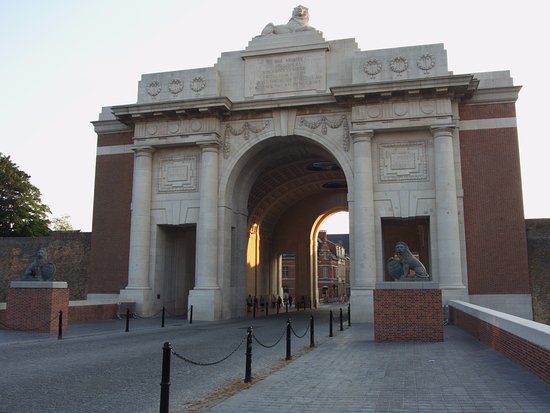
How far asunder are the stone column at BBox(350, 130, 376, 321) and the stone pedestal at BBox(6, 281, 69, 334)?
12.6 m

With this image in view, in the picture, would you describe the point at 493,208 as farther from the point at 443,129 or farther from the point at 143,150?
the point at 143,150

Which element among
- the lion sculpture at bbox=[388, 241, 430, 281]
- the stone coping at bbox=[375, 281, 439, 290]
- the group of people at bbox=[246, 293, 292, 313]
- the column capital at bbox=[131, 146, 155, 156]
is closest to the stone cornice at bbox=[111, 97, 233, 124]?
the column capital at bbox=[131, 146, 155, 156]

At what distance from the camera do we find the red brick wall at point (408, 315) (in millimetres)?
15156

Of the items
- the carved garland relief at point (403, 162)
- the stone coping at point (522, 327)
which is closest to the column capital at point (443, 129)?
the carved garland relief at point (403, 162)

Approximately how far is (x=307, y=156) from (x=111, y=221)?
12.4 m

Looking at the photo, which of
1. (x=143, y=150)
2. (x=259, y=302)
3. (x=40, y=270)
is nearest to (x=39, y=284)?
(x=40, y=270)

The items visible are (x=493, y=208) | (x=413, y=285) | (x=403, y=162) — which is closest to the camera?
(x=413, y=285)

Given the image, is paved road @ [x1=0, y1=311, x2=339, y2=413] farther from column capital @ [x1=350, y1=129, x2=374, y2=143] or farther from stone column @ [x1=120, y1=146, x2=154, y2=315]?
column capital @ [x1=350, y1=129, x2=374, y2=143]

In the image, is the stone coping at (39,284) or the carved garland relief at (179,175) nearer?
the stone coping at (39,284)

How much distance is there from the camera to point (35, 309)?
753 inches

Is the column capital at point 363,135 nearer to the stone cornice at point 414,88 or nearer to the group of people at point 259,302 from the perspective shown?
the stone cornice at point 414,88

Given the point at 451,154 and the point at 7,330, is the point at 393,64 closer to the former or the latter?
the point at 451,154

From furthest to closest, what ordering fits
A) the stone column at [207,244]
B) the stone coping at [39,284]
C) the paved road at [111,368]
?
the stone column at [207,244] < the stone coping at [39,284] < the paved road at [111,368]

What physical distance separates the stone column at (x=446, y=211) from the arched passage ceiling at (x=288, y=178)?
667cm
